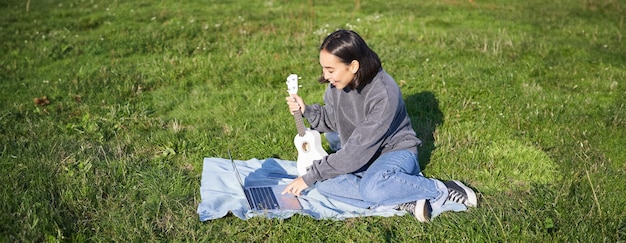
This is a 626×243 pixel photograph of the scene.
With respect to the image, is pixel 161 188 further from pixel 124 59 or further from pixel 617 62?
pixel 617 62

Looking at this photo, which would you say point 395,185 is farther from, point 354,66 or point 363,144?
point 354,66

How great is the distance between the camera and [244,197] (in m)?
5.52

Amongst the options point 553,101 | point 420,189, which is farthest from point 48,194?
point 553,101

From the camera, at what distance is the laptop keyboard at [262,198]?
207 inches

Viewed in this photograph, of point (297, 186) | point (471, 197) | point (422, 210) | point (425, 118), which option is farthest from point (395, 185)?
point (425, 118)

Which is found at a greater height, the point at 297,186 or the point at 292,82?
the point at 292,82

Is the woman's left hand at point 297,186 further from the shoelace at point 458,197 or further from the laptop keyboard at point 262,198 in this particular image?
the shoelace at point 458,197

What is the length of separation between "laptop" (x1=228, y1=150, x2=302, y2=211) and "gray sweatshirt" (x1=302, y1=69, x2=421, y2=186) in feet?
0.80

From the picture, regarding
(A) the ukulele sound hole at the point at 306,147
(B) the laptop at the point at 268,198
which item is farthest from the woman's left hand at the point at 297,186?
(A) the ukulele sound hole at the point at 306,147

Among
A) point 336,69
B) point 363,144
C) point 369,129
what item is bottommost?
point 363,144

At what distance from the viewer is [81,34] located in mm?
11602

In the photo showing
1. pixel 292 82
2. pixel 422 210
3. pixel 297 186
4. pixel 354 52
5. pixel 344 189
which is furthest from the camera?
pixel 292 82

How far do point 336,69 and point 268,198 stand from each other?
1.25 metres

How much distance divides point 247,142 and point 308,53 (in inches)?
134
